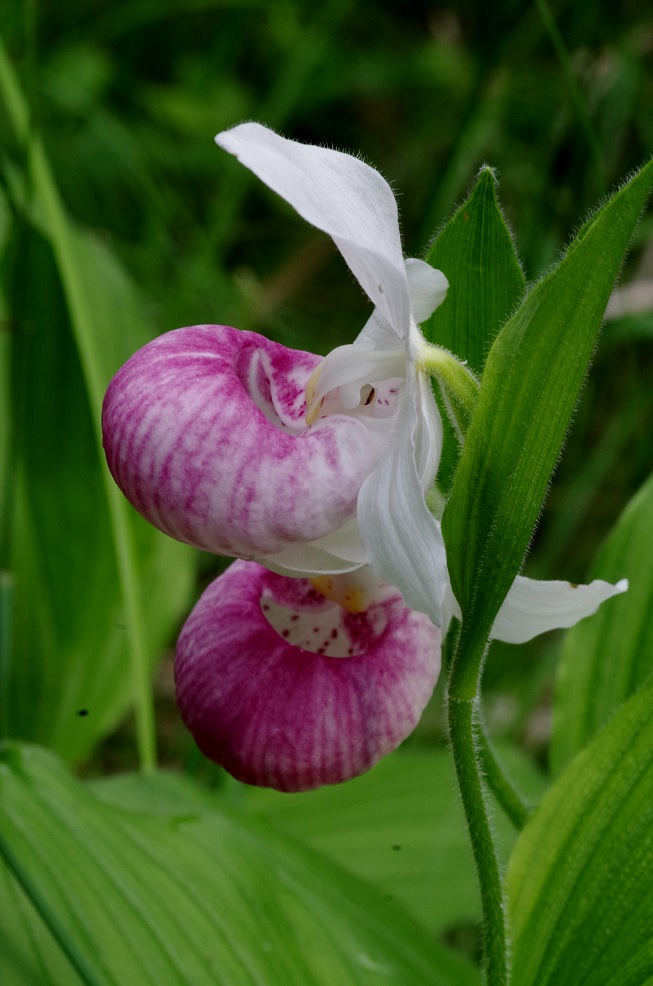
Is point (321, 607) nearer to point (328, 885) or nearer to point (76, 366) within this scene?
point (328, 885)

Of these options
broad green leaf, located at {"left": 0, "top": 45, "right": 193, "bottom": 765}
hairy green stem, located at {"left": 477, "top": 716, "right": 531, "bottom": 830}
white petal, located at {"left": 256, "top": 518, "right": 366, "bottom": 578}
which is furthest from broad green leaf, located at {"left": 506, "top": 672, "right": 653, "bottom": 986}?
broad green leaf, located at {"left": 0, "top": 45, "right": 193, "bottom": 765}

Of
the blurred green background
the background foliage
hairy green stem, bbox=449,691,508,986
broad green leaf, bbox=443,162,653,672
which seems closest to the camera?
broad green leaf, bbox=443,162,653,672

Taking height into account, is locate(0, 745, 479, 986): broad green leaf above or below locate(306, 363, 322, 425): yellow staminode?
below

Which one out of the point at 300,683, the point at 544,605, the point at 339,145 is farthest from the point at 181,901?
the point at 339,145

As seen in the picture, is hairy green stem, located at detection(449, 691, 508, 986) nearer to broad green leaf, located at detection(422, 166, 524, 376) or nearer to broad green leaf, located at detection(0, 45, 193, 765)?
broad green leaf, located at detection(422, 166, 524, 376)

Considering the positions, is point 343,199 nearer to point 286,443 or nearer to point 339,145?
point 286,443

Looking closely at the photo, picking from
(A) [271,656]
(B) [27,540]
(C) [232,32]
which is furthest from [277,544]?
(C) [232,32]

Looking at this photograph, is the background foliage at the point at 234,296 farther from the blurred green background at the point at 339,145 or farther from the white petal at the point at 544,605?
the white petal at the point at 544,605
